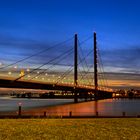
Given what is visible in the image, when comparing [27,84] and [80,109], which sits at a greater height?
[27,84]

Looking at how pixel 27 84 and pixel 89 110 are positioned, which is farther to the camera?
pixel 27 84

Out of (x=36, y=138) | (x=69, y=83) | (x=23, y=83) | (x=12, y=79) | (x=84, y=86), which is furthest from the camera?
(x=84, y=86)

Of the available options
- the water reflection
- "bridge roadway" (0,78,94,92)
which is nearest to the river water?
the water reflection

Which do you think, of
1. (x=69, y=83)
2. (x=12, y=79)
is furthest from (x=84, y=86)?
→ (x=12, y=79)

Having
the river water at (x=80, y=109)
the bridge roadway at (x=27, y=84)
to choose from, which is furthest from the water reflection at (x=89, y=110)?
the bridge roadway at (x=27, y=84)

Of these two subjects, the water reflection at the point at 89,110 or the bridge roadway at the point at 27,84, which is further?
the bridge roadway at the point at 27,84

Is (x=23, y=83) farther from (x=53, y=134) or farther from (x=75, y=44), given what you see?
(x=53, y=134)

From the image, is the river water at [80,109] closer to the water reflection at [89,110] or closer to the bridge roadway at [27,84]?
the water reflection at [89,110]

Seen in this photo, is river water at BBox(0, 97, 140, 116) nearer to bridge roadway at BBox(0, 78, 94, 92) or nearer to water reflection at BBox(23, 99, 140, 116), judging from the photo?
water reflection at BBox(23, 99, 140, 116)

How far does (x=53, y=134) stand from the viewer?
13547 mm

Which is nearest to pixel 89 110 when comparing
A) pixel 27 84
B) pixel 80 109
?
pixel 80 109

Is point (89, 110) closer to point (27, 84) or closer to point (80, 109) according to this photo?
point (80, 109)

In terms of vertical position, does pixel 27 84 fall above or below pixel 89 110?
above

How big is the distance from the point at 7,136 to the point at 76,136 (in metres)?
2.69
